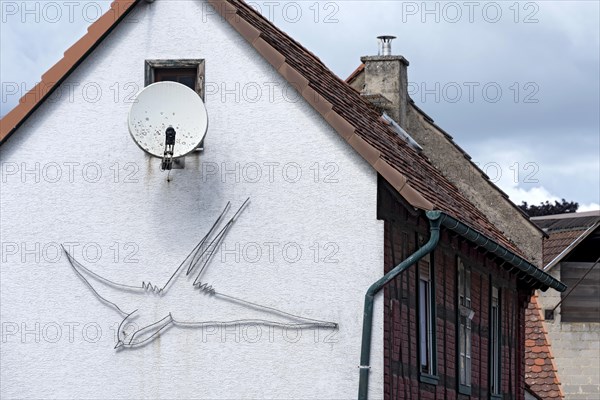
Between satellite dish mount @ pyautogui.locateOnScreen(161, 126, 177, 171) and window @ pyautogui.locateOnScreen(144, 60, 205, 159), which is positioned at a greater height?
window @ pyautogui.locateOnScreen(144, 60, 205, 159)

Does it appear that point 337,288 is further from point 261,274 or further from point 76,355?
point 76,355

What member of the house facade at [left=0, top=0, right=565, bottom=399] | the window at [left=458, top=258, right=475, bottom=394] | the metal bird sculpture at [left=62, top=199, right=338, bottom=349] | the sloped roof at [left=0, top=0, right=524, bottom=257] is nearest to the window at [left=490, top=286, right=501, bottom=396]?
the window at [left=458, top=258, right=475, bottom=394]

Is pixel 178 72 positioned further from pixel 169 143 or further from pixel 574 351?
pixel 574 351

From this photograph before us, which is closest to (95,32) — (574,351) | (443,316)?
(443,316)

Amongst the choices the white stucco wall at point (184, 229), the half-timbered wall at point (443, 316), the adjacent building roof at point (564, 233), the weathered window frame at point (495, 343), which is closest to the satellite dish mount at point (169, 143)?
the white stucco wall at point (184, 229)

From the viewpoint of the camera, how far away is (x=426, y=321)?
881 inches

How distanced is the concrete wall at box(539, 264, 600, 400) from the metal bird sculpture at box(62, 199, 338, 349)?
23760 millimetres

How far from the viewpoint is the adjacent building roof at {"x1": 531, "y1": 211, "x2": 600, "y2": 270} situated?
141ft

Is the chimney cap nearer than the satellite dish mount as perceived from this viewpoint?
No

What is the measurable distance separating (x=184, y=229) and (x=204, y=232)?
259mm

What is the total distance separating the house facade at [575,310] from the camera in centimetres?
4291

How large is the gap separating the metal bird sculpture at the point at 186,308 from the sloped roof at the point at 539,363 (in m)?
17.6

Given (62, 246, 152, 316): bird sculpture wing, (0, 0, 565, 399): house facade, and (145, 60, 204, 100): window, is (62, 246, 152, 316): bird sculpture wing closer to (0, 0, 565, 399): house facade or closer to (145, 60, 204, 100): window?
(0, 0, 565, 399): house facade

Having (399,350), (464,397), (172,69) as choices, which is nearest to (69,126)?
(172,69)
